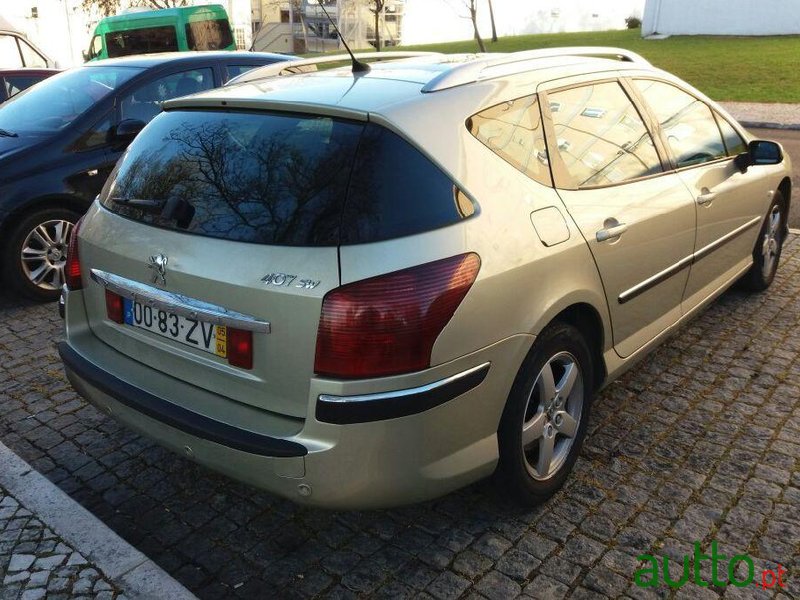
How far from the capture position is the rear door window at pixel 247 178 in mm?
2514

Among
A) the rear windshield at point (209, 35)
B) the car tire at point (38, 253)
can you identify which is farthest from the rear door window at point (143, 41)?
the car tire at point (38, 253)

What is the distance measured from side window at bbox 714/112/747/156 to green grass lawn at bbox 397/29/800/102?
52.0ft

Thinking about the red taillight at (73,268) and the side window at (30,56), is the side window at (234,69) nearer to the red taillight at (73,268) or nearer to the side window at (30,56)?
the red taillight at (73,268)

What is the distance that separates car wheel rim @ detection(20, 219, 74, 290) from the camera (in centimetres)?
Result: 574

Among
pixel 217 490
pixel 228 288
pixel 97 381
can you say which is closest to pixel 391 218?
pixel 228 288

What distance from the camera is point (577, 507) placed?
3.17 meters

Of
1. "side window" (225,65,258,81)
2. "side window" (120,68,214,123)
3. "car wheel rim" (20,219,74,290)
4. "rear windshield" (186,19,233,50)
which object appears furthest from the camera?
"rear windshield" (186,19,233,50)

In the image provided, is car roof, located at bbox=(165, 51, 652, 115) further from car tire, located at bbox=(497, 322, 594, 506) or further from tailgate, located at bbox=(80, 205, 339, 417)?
car tire, located at bbox=(497, 322, 594, 506)

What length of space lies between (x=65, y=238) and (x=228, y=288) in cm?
399

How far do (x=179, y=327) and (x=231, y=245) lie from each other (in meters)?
0.39

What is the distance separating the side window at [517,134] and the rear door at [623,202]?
73mm

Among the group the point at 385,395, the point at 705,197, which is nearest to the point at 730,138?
the point at 705,197

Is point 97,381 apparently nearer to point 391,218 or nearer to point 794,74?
point 391,218

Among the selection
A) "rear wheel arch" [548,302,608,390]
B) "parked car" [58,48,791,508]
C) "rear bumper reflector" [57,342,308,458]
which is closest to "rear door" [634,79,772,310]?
"parked car" [58,48,791,508]
